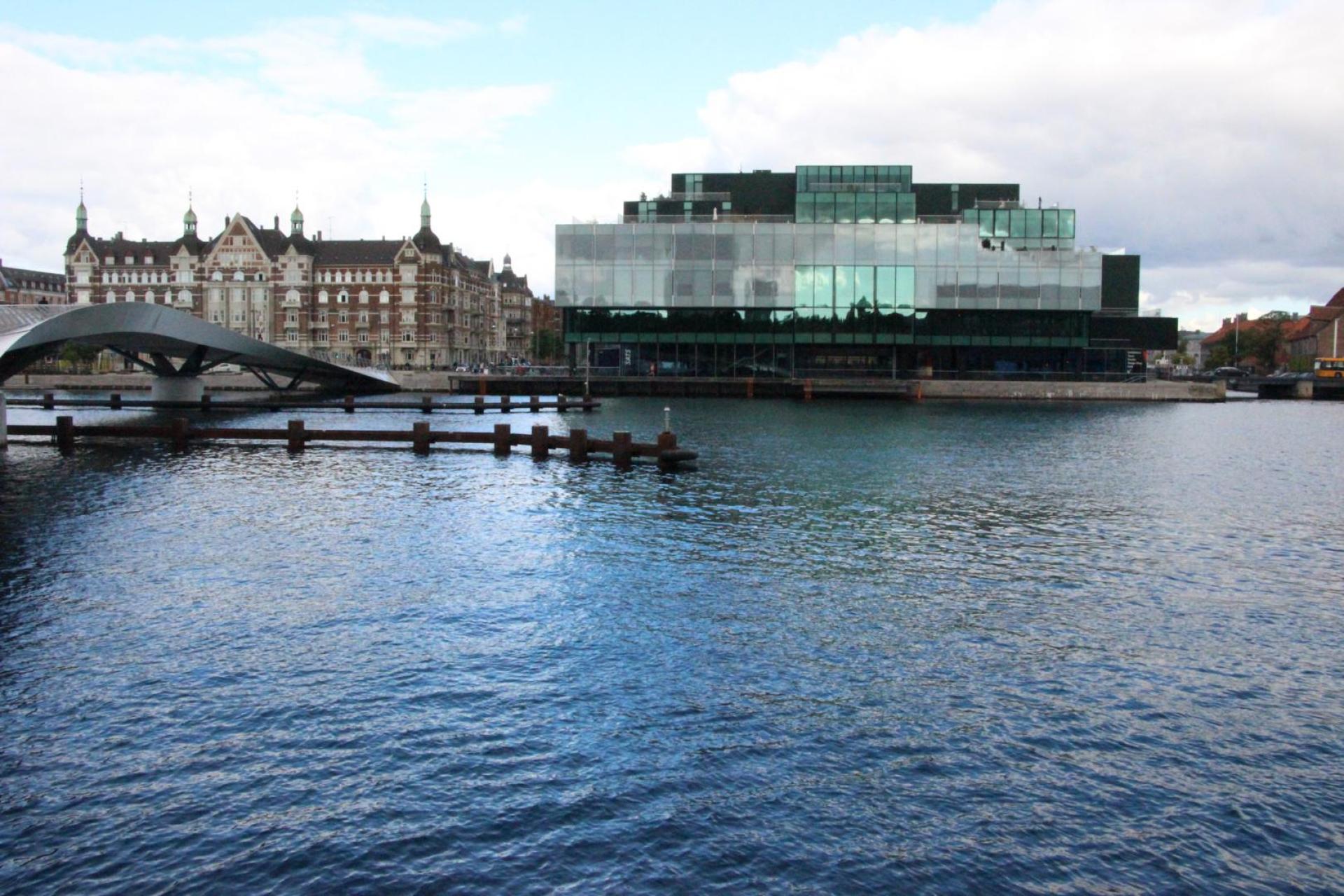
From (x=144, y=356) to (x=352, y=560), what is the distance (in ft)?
462

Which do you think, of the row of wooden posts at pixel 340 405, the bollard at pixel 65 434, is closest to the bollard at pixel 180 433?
the bollard at pixel 65 434

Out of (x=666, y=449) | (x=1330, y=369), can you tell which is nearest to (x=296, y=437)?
(x=666, y=449)

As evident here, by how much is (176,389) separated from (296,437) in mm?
36681

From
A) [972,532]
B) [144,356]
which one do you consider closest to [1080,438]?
[972,532]

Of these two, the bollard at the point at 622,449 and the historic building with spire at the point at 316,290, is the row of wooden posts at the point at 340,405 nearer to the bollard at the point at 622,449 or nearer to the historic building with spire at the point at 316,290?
the bollard at the point at 622,449

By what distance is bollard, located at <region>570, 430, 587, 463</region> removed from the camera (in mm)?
43344

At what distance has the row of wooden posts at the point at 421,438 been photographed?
41031mm

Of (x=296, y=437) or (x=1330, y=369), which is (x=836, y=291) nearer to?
(x=296, y=437)

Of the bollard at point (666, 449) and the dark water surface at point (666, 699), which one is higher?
the bollard at point (666, 449)

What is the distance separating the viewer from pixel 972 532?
27312 mm

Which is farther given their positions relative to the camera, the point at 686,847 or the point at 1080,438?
the point at 1080,438

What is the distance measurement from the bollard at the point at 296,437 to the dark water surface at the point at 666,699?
51.0ft

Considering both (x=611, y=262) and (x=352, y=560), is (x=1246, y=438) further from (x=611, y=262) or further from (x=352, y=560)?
(x=611, y=262)

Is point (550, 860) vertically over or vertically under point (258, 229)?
under
